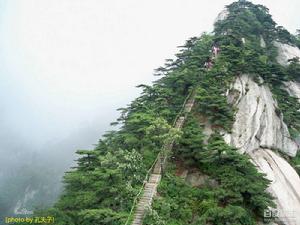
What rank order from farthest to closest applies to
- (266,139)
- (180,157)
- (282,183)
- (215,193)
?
1. (266,139)
2. (282,183)
3. (180,157)
4. (215,193)

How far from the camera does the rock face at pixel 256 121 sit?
3500cm

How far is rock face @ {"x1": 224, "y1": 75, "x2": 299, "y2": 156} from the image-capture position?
3500cm

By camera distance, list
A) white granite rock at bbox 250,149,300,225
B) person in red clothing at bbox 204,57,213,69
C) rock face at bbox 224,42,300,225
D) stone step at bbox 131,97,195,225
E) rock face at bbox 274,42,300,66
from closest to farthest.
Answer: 1. stone step at bbox 131,97,195,225
2. white granite rock at bbox 250,149,300,225
3. rock face at bbox 224,42,300,225
4. person in red clothing at bbox 204,57,213,69
5. rock face at bbox 274,42,300,66

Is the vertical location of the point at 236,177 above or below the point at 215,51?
below

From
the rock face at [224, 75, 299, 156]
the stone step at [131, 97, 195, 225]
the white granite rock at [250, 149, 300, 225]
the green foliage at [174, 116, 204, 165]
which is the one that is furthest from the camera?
the rock face at [224, 75, 299, 156]

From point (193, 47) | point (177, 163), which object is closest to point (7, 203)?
point (193, 47)

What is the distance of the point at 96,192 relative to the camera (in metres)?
25.2

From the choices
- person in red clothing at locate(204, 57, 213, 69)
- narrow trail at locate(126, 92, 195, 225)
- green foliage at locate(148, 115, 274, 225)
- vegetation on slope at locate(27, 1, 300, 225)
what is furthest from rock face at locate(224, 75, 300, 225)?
narrow trail at locate(126, 92, 195, 225)

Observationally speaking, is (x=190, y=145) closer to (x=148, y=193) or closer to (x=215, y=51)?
(x=148, y=193)

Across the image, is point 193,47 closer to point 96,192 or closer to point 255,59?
point 255,59

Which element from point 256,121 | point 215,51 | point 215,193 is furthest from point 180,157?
point 215,51

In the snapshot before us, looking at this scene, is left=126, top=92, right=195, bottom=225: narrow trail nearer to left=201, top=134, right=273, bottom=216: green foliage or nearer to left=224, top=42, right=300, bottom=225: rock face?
left=201, top=134, right=273, bottom=216: green foliage

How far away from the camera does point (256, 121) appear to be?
37.0 meters

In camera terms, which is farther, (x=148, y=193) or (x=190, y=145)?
(x=190, y=145)
